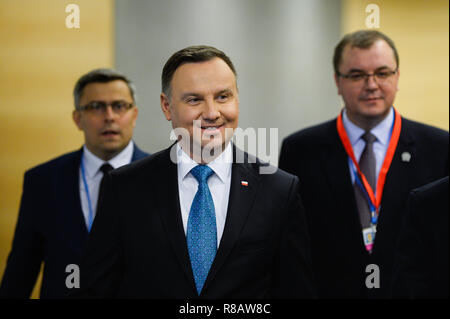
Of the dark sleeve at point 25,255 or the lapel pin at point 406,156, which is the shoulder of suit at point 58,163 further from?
the lapel pin at point 406,156

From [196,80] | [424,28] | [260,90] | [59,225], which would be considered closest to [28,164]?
[59,225]

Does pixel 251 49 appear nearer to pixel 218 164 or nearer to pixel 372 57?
pixel 372 57

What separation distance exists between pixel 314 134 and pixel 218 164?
29.5 inches

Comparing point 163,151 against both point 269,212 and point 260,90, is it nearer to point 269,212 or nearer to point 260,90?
point 269,212

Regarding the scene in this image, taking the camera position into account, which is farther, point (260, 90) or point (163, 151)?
point (260, 90)

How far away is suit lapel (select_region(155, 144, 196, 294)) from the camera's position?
1273mm

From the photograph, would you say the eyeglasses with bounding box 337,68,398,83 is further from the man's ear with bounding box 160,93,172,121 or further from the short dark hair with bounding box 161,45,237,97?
the man's ear with bounding box 160,93,172,121

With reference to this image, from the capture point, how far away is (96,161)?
1.77 metres

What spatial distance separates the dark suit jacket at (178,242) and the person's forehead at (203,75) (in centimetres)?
21

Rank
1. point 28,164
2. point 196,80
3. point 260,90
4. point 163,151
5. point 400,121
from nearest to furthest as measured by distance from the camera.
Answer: point 196,80, point 163,151, point 400,121, point 260,90, point 28,164

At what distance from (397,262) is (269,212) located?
1.46ft

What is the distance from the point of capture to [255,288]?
1.29m

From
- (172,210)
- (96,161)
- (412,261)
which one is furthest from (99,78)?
(412,261)

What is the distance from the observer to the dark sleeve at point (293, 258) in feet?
4.33
